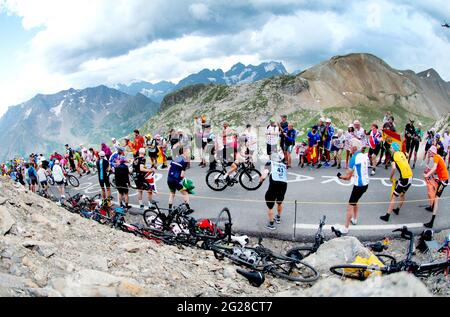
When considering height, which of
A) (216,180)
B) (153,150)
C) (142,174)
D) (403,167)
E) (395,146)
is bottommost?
(216,180)

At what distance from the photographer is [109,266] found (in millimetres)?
5820

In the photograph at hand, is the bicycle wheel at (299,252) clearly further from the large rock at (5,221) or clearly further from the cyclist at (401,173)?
the large rock at (5,221)

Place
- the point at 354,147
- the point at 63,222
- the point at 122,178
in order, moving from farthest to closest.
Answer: the point at 122,178 < the point at 354,147 < the point at 63,222

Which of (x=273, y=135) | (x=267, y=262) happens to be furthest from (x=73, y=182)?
(x=267, y=262)

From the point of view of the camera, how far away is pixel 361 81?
280ft

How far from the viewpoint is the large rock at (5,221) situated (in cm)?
621

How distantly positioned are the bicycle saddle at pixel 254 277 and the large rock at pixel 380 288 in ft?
9.11

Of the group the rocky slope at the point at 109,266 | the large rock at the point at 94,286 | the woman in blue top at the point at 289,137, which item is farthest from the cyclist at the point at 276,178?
the woman in blue top at the point at 289,137

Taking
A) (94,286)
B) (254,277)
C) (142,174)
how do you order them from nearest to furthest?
(94,286) → (254,277) → (142,174)

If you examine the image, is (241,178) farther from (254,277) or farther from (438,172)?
(254,277)

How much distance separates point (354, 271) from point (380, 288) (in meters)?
3.26
